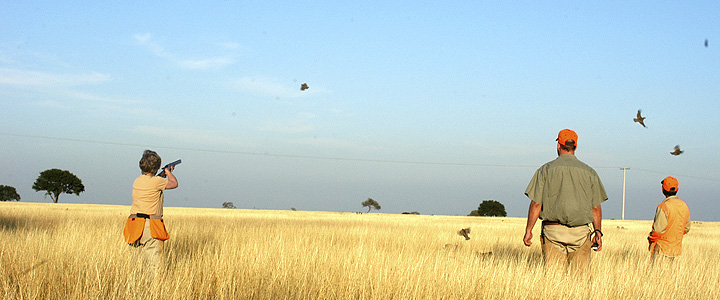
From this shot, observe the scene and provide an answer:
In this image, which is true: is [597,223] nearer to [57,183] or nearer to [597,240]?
[597,240]

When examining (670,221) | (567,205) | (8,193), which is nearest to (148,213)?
(567,205)

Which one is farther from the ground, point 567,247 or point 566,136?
point 566,136

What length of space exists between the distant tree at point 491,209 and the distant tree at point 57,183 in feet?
192

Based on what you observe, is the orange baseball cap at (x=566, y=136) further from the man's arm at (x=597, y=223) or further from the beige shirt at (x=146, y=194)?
the beige shirt at (x=146, y=194)

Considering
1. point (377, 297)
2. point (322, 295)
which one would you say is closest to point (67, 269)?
point (322, 295)

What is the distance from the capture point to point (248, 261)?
24.7ft

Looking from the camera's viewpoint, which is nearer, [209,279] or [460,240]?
[209,279]

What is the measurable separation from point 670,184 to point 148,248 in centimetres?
697

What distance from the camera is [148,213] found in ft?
21.7

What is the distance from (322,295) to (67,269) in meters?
2.77

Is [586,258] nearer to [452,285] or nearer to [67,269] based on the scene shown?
[452,285]

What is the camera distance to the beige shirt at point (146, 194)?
260 inches

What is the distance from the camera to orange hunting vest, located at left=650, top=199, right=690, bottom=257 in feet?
27.3

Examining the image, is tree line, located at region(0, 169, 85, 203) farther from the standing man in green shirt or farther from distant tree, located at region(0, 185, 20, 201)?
the standing man in green shirt
